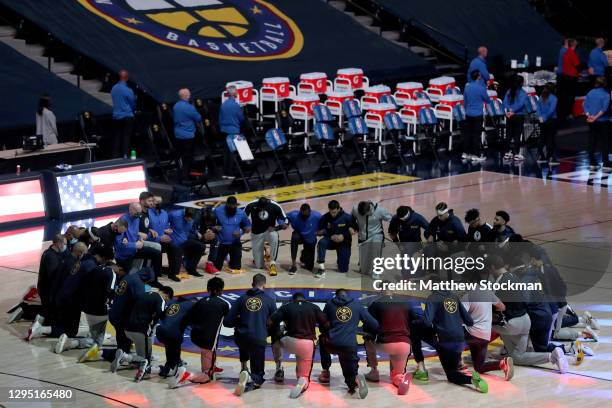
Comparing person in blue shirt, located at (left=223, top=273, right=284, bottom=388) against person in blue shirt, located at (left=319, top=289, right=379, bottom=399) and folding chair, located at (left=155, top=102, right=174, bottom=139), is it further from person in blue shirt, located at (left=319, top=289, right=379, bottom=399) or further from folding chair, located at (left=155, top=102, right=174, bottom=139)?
folding chair, located at (left=155, top=102, right=174, bottom=139)

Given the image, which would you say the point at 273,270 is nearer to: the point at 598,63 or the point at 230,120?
the point at 230,120

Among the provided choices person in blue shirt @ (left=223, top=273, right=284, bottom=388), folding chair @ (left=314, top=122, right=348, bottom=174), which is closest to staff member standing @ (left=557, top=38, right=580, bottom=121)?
folding chair @ (left=314, top=122, right=348, bottom=174)

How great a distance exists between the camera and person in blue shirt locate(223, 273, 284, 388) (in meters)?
17.1

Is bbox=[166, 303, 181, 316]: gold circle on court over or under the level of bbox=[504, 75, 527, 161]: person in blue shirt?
under

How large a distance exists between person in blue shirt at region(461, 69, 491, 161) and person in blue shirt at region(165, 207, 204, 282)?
37.7 ft

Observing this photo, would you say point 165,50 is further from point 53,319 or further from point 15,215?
point 53,319

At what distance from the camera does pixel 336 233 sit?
Answer: 2281 cm

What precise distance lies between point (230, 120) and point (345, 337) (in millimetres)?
13468

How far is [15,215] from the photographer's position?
87.5 feet

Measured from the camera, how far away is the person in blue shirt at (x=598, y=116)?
102ft

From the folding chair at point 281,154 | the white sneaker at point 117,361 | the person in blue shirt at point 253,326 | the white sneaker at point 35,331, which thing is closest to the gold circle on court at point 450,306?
the person in blue shirt at point 253,326

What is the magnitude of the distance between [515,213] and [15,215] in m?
9.84

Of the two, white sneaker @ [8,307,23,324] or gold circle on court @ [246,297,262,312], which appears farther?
white sneaker @ [8,307,23,324]

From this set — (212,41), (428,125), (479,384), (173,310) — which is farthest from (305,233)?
(212,41)
